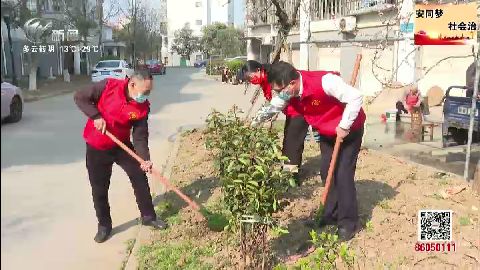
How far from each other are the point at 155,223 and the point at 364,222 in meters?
1.88

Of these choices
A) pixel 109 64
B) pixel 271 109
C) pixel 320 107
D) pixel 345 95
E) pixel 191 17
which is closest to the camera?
pixel 345 95

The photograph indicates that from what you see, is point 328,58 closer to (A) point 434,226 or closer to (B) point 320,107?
(B) point 320,107

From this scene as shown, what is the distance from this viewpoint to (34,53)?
21.1 meters

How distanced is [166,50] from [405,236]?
73.7 meters

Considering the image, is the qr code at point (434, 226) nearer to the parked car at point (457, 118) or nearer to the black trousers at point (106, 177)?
the black trousers at point (106, 177)

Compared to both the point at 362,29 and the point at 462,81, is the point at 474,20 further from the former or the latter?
the point at 362,29

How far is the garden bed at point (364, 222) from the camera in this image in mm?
3686

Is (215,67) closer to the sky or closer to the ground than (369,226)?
closer to the sky

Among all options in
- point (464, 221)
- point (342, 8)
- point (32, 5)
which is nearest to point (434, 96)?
point (342, 8)

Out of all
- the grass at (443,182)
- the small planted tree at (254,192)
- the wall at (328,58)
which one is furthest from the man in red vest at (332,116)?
the wall at (328,58)

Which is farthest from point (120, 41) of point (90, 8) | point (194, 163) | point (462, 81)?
point (194, 163)

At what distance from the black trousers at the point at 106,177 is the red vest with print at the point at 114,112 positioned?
100 mm

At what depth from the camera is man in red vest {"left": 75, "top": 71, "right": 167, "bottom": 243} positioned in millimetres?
3932

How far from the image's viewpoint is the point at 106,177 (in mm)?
4277
